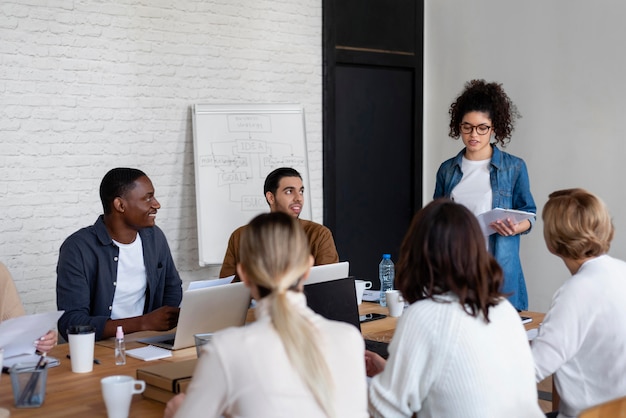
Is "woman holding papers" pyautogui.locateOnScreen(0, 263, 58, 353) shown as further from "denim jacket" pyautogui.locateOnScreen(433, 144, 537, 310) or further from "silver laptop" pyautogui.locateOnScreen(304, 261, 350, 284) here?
"denim jacket" pyautogui.locateOnScreen(433, 144, 537, 310)

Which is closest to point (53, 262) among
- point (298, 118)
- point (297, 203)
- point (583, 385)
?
point (297, 203)

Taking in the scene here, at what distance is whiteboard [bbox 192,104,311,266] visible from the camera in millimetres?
5023

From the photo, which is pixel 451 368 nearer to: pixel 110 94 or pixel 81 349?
pixel 81 349

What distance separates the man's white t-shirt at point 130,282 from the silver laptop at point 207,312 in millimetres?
445

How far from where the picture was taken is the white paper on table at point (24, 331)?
233 centimetres

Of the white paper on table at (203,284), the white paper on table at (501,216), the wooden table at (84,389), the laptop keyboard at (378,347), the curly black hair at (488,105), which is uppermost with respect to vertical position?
the curly black hair at (488,105)

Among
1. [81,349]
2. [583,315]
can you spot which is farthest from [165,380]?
[583,315]

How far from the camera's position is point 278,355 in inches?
60.7

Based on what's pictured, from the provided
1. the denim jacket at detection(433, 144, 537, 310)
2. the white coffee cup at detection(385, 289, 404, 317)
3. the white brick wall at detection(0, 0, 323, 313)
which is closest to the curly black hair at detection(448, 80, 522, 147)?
the denim jacket at detection(433, 144, 537, 310)

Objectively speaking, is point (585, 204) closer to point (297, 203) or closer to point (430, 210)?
point (430, 210)

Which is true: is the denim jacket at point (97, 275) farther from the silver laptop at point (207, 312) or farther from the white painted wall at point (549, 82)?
the white painted wall at point (549, 82)

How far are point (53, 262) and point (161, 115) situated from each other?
3.54 feet

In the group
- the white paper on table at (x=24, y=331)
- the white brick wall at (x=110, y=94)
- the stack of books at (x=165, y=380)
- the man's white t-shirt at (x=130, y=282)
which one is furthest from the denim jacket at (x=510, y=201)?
the white paper on table at (x=24, y=331)

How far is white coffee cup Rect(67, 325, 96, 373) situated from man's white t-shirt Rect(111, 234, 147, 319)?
0.82 m
